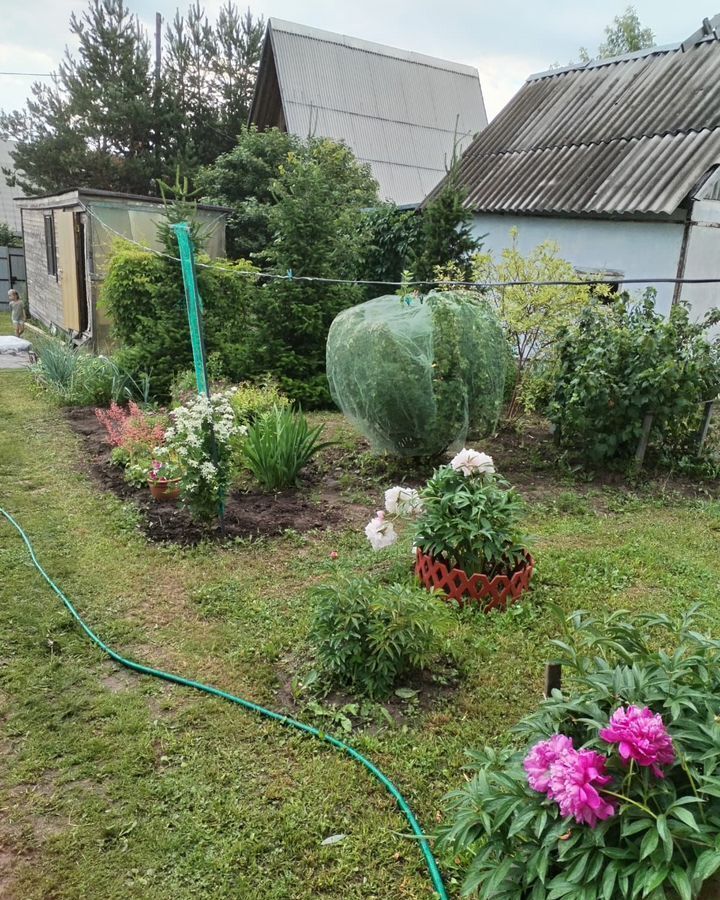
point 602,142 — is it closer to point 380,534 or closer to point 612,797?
point 380,534

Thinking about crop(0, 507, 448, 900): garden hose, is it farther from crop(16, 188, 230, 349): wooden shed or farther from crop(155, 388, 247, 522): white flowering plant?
crop(16, 188, 230, 349): wooden shed

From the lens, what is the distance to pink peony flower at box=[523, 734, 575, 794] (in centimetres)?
148

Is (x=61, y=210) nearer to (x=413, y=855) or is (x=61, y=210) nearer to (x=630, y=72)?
(x=630, y=72)

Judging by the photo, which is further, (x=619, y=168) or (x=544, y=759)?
(x=619, y=168)

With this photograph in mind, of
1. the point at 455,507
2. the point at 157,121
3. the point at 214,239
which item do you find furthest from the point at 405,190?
the point at 455,507

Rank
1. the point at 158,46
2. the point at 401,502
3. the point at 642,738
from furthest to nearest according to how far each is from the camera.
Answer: the point at 158,46
the point at 401,502
the point at 642,738

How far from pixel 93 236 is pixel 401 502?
8662 millimetres

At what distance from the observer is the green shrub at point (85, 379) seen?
8094 millimetres

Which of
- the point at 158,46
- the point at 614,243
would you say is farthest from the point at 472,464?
the point at 158,46

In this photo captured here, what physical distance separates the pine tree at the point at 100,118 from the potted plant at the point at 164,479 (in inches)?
712

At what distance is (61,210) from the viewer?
1180 centimetres

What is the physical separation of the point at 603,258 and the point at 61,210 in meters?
8.89

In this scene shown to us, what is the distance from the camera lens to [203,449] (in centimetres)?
459

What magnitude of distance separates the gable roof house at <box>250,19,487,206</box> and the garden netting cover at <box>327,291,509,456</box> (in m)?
13.7
